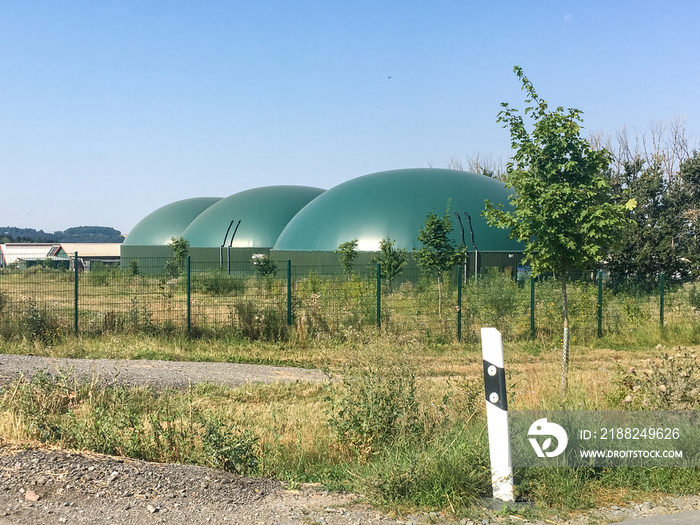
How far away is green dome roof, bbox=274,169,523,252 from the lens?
3603 centimetres

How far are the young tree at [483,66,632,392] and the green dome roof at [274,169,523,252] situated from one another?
22.6m

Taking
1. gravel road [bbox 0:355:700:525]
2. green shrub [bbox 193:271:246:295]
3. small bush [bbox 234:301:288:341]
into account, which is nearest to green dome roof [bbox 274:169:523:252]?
green shrub [bbox 193:271:246:295]

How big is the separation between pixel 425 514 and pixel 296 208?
5296cm

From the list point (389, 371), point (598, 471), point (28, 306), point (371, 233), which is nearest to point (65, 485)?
point (389, 371)

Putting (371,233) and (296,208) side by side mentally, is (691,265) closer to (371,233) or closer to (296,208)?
(371,233)

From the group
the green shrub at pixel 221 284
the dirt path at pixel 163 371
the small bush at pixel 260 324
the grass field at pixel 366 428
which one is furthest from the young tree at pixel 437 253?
the grass field at pixel 366 428

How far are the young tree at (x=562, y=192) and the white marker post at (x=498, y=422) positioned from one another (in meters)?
6.09

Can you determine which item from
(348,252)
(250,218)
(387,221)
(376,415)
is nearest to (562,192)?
(376,415)

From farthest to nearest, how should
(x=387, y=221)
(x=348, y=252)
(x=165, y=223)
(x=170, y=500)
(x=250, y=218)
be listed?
1. (x=165, y=223)
2. (x=250, y=218)
3. (x=387, y=221)
4. (x=348, y=252)
5. (x=170, y=500)

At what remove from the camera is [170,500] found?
16.3 ft

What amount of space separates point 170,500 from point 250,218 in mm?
50298

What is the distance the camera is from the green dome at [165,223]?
223 feet

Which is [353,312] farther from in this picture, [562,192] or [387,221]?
[387,221]

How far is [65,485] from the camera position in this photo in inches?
202
